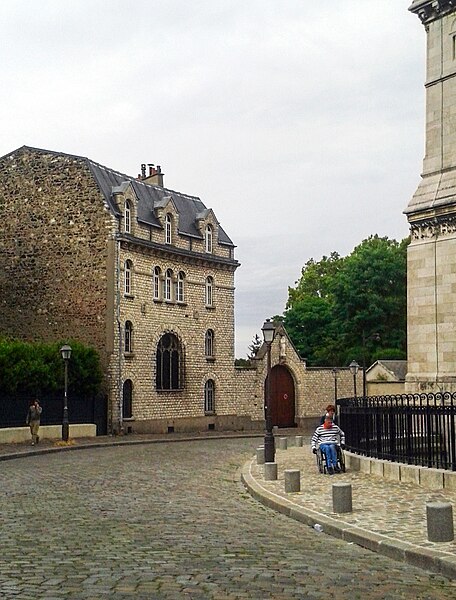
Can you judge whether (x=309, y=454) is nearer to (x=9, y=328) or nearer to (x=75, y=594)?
(x=75, y=594)

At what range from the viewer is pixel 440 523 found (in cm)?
942

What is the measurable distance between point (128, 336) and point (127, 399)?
9.19 ft

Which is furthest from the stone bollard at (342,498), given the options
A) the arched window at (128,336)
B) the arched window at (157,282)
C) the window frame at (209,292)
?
the window frame at (209,292)

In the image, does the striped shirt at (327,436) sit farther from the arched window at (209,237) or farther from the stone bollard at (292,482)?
the arched window at (209,237)

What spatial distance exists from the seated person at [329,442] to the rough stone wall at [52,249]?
20.7m

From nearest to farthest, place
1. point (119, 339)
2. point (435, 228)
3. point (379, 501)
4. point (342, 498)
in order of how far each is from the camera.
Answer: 1. point (342, 498)
2. point (379, 501)
3. point (435, 228)
4. point (119, 339)

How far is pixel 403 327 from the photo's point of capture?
6131cm

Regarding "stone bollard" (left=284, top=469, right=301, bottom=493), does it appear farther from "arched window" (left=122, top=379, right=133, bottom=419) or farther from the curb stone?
"arched window" (left=122, top=379, right=133, bottom=419)

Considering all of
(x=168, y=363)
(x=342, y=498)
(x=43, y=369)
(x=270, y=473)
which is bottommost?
(x=270, y=473)

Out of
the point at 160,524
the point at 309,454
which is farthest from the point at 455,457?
the point at 309,454

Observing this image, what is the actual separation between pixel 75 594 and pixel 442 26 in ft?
60.0

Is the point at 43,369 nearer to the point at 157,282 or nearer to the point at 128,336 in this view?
the point at 128,336

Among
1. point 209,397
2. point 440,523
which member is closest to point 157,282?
point 209,397

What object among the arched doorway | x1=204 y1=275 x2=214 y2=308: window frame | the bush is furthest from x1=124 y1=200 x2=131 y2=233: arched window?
the arched doorway
